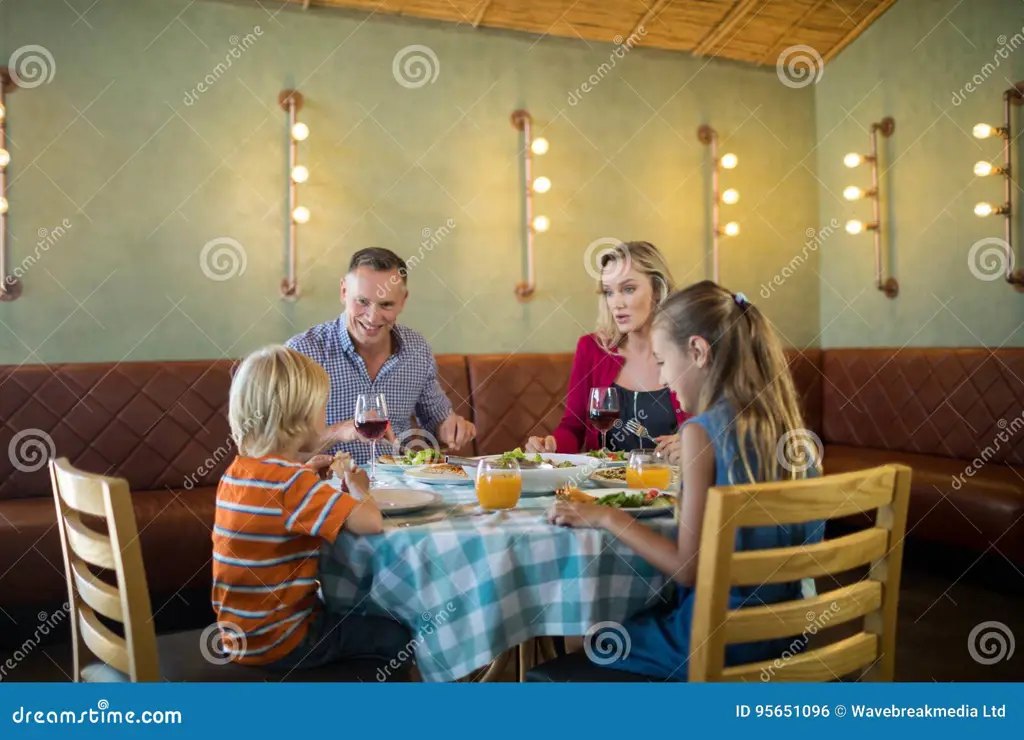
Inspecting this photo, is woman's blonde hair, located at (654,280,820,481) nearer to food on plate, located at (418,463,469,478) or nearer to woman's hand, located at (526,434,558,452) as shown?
food on plate, located at (418,463,469,478)

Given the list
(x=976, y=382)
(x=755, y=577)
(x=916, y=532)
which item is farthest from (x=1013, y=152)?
(x=755, y=577)

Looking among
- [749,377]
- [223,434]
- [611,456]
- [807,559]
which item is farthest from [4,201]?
[807,559]

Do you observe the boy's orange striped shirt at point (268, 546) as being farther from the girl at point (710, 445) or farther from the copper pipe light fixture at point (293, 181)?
the copper pipe light fixture at point (293, 181)

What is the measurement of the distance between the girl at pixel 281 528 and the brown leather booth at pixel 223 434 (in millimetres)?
1491

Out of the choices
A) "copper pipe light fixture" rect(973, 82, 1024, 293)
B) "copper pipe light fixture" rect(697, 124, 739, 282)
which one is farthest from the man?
"copper pipe light fixture" rect(973, 82, 1024, 293)

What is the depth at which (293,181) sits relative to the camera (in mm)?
3711

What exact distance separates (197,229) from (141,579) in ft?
8.51

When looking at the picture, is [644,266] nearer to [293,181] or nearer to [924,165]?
[293,181]

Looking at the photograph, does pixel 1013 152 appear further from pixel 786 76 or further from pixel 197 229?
pixel 197 229

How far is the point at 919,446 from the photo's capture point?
3.84 metres

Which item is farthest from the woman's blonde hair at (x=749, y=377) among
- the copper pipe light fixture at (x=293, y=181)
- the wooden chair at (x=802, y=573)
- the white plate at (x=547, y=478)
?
the copper pipe light fixture at (x=293, y=181)

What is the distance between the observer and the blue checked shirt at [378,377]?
8.84 ft

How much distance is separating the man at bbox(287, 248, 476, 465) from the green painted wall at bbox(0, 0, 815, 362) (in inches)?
41.9

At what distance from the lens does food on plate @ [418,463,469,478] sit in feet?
6.18
